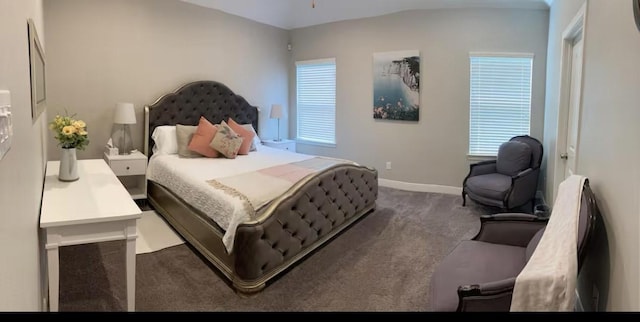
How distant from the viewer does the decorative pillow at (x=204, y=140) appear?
496 cm

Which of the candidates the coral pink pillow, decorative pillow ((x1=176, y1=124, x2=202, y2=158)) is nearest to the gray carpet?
decorative pillow ((x1=176, y1=124, x2=202, y2=158))

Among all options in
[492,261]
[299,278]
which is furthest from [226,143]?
[492,261]

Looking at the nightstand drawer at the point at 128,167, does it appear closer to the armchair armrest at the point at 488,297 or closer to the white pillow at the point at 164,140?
the white pillow at the point at 164,140

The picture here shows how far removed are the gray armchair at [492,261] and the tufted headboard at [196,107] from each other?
13.1 feet

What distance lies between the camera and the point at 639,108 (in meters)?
1.76

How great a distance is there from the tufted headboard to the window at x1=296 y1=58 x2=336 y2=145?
113cm

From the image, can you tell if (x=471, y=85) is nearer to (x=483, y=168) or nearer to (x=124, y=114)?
(x=483, y=168)

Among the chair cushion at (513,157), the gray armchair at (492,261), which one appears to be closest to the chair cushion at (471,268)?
the gray armchair at (492,261)

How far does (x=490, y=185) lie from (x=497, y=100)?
1.41 meters

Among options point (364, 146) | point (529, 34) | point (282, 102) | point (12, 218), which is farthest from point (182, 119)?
point (529, 34)

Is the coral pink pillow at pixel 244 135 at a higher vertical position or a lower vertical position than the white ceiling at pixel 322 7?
lower

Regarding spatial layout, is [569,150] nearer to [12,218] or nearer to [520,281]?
[520,281]

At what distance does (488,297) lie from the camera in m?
1.89

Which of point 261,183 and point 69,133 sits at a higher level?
point 69,133
